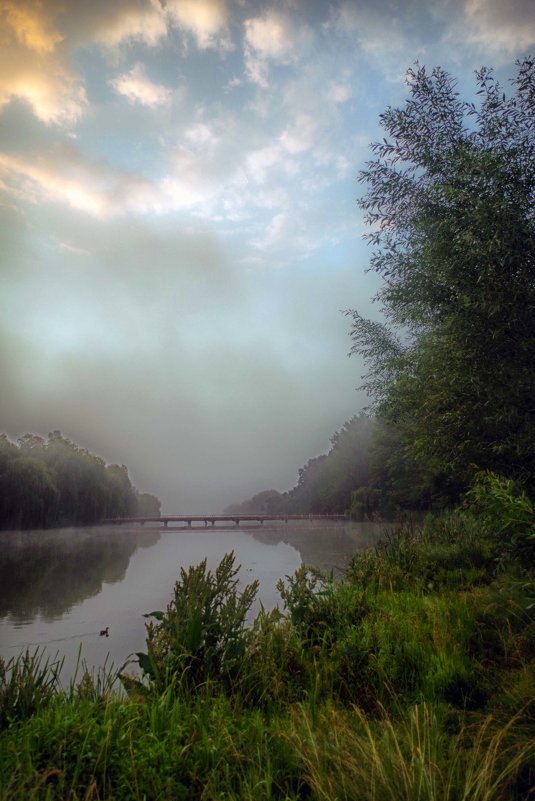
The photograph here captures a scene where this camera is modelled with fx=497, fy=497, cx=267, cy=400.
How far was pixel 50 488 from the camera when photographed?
47.2 m

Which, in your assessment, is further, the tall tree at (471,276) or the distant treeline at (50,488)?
A: the distant treeline at (50,488)

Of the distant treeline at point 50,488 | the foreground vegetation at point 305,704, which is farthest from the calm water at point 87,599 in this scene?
the distant treeline at point 50,488

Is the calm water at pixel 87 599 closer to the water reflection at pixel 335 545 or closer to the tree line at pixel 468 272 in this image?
the water reflection at pixel 335 545

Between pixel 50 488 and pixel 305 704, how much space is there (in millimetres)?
48162

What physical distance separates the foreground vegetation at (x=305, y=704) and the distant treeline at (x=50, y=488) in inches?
1712

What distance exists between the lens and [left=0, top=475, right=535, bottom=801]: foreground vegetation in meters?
2.80

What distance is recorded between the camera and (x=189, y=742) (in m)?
3.21

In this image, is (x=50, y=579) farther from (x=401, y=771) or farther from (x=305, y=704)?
(x=401, y=771)

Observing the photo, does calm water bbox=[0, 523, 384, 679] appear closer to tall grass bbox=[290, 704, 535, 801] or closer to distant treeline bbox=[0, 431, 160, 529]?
tall grass bbox=[290, 704, 535, 801]

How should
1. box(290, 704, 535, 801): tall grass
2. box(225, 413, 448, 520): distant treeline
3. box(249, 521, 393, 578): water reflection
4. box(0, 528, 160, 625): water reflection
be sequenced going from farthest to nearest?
box(225, 413, 448, 520): distant treeline, box(249, 521, 393, 578): water reflection, box(0, 528, 160, 625): water reflection, box(290, 704, 535, 801): tall grass

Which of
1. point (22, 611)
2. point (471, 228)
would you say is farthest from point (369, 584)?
point (22, 611)

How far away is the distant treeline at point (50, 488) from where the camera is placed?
4497 centimetres

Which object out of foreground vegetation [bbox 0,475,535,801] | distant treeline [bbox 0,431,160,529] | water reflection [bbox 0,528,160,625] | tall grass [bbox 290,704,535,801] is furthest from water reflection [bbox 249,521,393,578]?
distant treeline [bbox 0,431,160,529]

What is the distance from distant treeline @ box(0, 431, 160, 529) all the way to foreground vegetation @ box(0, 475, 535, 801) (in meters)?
43.5
